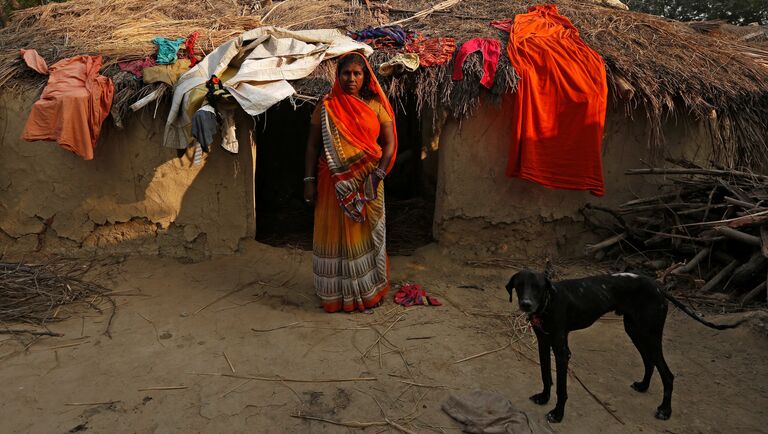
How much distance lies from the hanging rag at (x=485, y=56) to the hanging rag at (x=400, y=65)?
0.39 meters

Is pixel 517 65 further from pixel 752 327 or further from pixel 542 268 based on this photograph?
pixel 752 327

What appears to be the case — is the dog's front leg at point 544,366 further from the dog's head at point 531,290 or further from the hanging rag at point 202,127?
the hanging rag at point 202,127

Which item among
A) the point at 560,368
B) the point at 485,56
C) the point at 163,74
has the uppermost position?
the point at 485,56

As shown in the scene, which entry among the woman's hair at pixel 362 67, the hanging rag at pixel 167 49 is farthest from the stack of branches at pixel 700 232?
the hanging rag at pixel 167 49

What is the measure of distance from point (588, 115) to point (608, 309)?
2.56 m

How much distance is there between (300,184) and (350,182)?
164 inches

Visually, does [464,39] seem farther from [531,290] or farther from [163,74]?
[531,290]

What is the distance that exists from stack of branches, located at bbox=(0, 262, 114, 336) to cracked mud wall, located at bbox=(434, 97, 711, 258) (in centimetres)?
317

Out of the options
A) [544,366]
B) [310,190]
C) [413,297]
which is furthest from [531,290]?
[310,190]

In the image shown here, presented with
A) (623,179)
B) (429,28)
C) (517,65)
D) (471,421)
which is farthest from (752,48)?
(471,421)

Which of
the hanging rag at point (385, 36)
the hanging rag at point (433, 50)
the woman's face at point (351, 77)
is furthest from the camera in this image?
the hanging rag at point (385, 36)

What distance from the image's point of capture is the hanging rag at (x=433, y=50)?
496 cm

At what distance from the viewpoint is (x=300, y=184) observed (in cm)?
787

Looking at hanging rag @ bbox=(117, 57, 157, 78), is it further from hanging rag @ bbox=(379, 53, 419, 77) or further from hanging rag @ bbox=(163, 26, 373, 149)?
hanging rag @ bbox=(379, 53, 419, 77)
